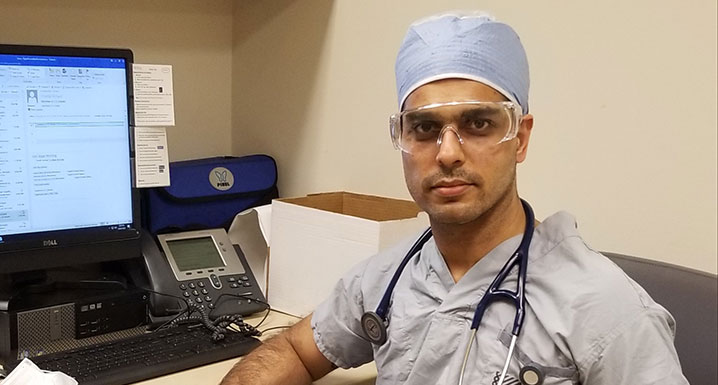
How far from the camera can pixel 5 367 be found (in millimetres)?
1312

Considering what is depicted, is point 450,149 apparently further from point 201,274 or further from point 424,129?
point 201,274

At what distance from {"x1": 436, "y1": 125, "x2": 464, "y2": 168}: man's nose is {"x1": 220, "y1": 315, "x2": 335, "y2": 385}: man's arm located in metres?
0.47

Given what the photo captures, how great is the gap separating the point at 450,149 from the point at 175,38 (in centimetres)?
120

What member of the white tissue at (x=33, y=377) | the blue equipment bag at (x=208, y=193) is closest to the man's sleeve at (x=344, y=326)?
the white tissue at (x=33, y=377)

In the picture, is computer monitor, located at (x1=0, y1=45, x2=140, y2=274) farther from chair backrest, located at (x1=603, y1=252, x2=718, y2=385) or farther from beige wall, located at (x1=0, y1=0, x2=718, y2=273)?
chair backrest, located at (x1=603, y1=252, x2=718, y2=385)

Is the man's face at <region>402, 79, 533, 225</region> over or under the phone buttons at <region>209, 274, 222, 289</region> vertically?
over

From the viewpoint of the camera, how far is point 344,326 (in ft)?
4.42

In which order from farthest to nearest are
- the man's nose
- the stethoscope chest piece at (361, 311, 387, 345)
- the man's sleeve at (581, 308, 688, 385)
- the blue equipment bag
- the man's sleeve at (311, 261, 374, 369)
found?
1. the blue equipment bag
2. the man's sleeve at (311, 261, 374, 369)
3. the stethoscope chest piece at (361, 311, 387, 345)
4. the man's nose
5. the man's sleeve at (581, 308, 688, 385)

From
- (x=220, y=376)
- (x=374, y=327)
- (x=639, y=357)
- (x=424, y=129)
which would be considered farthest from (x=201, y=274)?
(x=639, y=357)

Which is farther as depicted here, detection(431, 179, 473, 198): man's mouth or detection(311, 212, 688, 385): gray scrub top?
detection(431, 179, 473, 198): man's mouth

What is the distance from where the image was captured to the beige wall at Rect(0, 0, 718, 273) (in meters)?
1.34

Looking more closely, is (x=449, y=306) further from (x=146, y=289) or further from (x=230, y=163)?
(x=230, y=163)

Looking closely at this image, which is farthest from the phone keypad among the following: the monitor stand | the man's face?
the man's face

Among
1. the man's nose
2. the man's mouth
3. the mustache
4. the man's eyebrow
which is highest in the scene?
the man's eyebrow
